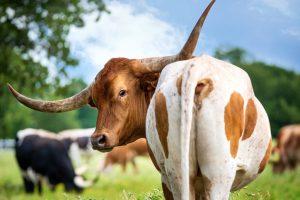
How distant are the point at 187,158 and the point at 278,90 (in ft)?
139

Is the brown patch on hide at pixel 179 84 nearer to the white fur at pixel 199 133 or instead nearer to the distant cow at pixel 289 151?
the white fur at pixel 199 133

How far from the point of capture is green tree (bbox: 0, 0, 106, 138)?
17.3 meters

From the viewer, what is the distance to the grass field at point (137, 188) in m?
7.39

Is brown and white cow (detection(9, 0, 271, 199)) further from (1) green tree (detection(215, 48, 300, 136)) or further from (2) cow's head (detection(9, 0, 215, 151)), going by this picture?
(1) green tree (detection(215, 48, 300, 136))

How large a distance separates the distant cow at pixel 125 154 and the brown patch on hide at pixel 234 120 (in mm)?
16961

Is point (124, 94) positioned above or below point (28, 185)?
above

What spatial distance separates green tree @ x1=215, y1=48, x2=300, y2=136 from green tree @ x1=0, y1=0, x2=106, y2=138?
78.9 feet

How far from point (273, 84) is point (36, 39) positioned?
1155 inches

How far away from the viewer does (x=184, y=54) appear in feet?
18.9

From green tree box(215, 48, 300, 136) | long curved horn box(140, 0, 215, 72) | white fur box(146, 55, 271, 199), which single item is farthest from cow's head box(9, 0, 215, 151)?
green tree box(215, 48, 300, 136)

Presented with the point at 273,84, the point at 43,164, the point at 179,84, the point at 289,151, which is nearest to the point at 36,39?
the point at 43,164

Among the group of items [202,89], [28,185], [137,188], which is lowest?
[28,185]

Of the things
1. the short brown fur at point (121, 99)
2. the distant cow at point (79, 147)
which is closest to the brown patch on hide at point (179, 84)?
the short brown fur at point (121, 99)

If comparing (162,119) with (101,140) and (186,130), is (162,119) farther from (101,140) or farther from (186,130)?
(101,140)
